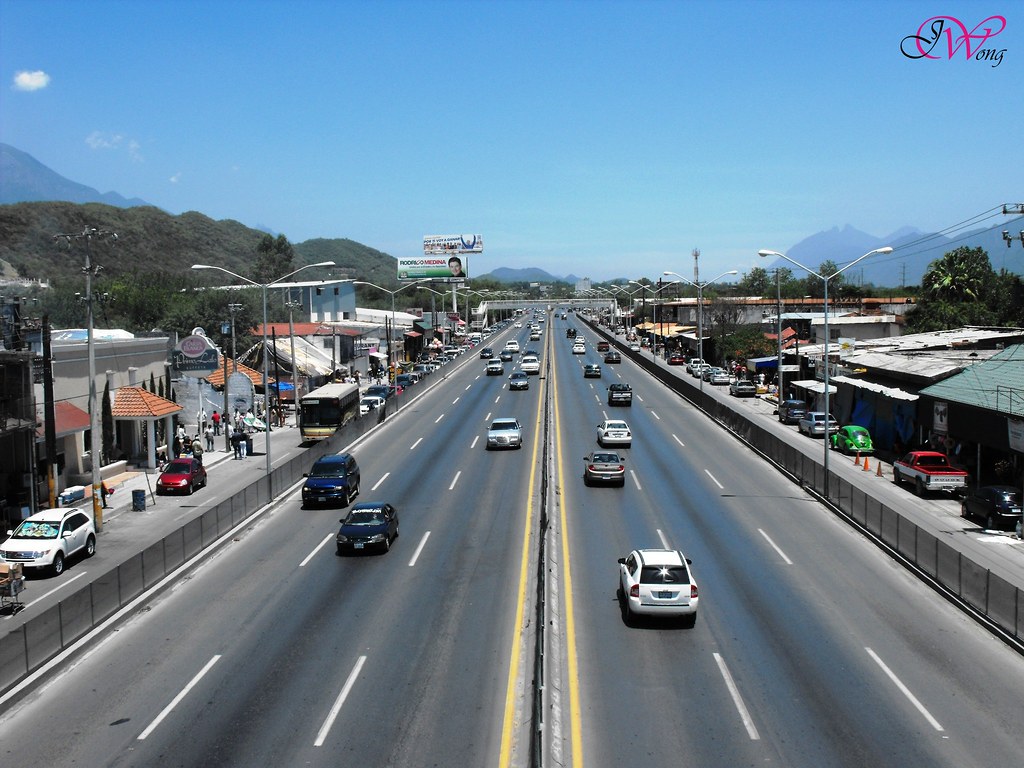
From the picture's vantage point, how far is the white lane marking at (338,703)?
15641 millimetres

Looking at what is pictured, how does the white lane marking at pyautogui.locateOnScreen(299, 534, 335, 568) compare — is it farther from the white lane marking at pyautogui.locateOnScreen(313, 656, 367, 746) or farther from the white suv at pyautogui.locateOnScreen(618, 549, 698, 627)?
the white suv at pyautogui.locateOnScreen(618, 549, 698, 627)

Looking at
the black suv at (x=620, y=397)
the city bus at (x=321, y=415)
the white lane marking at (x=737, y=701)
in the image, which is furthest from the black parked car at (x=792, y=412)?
the white lane marking at (x=737, y=701)

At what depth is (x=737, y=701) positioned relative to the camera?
1694 cm

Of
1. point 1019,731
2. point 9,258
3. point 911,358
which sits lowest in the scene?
point 1019,731

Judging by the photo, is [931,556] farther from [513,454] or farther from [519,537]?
[513,454]

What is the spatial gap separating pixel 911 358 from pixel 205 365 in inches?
1572

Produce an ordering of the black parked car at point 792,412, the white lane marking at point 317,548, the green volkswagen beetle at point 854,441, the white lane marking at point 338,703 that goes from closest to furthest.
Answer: the white lane marking at point 338,703 < the white lane marking at point 317,548 < the green volkswagen beetle at point 854,441 < the black parked car at point 792,412

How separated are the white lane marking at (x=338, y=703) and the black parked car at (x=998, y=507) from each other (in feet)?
74.6

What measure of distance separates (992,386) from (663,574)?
85.4 ft

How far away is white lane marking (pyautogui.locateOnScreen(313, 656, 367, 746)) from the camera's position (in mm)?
15641

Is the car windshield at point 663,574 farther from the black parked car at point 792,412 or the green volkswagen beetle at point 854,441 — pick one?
the black parked car at point 792,412

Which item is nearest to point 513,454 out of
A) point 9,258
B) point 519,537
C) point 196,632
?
point 519,537

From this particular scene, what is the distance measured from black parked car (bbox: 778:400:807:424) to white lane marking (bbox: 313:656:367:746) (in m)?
45.3

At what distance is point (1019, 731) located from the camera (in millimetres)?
15727
